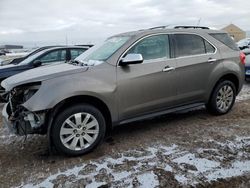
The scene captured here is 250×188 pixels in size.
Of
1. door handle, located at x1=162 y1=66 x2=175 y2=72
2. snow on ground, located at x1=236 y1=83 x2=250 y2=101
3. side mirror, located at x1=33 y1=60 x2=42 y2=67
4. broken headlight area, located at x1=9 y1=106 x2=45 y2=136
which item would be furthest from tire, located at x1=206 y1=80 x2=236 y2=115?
side mirror, located at x1=33 y1=60 x2=42 y2=67

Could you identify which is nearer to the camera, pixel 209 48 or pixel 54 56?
pixel 209 48

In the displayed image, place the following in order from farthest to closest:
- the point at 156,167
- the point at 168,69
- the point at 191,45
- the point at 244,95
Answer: the point at 244,95 < the point at 191,45 < the point at 168,69 < the point at 156,167

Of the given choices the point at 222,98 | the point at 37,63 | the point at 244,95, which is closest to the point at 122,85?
the point at 222,98

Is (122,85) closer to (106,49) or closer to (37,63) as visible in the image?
(106,49)

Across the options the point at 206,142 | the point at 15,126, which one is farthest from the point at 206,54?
the point at 15,126

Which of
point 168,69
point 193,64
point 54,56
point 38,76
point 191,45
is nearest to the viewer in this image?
point 38,76

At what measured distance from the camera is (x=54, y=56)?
7.75m

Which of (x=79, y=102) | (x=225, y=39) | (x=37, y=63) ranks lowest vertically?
(x=79, y=102)

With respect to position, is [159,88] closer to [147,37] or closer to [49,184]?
[147,37]

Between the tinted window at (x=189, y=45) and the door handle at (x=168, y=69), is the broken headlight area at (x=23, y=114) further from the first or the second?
the tinted window at (x=189, y=45)

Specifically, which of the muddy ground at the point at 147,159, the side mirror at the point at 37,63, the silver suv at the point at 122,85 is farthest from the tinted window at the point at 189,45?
the side mirror at the point at 37,63

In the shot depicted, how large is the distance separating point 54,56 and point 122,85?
437 centimetres

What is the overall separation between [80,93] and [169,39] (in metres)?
1.90

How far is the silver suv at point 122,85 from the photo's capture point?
3584 mm
